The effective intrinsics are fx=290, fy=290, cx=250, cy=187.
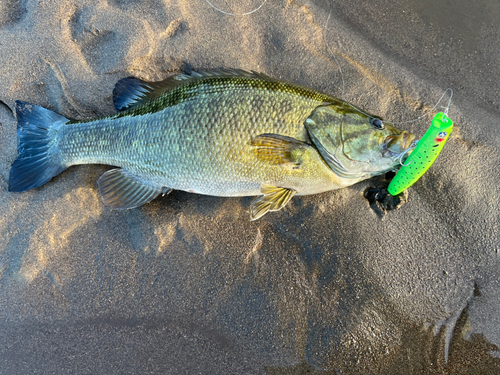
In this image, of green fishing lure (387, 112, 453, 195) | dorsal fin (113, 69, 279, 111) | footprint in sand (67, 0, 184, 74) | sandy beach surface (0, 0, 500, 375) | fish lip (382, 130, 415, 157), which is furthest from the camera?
footprint in sand (67, 0, 184, 74)

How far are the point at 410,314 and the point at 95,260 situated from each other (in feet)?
8.92

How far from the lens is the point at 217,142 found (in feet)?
7.57

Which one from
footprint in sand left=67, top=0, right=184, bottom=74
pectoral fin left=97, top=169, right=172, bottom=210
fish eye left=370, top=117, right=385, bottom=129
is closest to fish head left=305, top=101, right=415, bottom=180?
fish eye left=370, top=117, right=385, bottom=129

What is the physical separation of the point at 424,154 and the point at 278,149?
3.54 feet

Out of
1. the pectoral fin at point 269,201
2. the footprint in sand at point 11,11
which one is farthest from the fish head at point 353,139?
the footprint in sand at point 11,11

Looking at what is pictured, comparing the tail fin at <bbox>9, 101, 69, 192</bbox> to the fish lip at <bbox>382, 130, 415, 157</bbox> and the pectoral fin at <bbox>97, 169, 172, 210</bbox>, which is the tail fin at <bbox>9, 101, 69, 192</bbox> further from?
the fish lip at <bbox>382, 130, 415, 157</bbox>

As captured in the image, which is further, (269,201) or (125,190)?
(125,190)

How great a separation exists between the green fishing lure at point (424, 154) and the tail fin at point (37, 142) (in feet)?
9.58

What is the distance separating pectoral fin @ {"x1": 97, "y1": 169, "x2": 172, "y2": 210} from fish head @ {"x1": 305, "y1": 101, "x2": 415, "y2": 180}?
1400 millimetres

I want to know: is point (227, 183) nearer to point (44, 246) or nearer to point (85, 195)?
point (85, 195)

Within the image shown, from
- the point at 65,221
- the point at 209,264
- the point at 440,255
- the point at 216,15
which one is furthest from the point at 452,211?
the point at 65,221

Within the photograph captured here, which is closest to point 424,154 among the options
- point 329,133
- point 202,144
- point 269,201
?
point 329,133

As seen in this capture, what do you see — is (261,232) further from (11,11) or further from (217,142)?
(11,11)

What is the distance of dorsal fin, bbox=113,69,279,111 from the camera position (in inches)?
99.5
